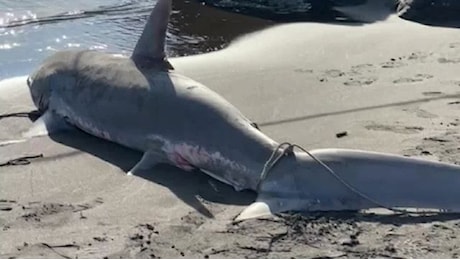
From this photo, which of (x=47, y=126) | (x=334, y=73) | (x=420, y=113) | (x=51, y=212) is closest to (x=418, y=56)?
(x=334, y=73)

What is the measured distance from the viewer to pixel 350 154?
4539 millimetres

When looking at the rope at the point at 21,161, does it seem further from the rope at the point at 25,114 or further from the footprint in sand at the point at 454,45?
the footprint in sand at the point at 454,45

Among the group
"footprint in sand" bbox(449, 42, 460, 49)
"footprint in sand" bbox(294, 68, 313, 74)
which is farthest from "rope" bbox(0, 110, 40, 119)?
"footprint in sand" bbox(449, 42, 460, 49)

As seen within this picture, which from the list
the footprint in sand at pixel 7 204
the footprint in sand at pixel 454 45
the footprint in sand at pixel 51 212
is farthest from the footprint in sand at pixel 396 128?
the footprint in sand at pixel 454 45

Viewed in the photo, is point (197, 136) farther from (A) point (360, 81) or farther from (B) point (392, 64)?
(B) point (392, 64)

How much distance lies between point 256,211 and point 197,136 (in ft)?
2.85

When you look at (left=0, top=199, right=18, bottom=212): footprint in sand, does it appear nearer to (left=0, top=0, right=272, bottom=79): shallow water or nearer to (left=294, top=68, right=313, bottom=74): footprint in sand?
(left=0, top=0, right=272, bottom=79): shallow water

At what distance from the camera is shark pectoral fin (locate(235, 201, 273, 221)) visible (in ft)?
14.9

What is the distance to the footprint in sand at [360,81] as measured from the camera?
299 inches

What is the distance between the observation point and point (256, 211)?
4.56 metres

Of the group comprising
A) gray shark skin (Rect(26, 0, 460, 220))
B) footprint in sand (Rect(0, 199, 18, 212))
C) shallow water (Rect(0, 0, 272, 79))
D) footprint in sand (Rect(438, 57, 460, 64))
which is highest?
gray shark skin (Rect(26, 0, 460, 220))

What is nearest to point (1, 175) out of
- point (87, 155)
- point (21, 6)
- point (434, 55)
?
point (87, 155)

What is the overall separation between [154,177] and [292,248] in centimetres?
142

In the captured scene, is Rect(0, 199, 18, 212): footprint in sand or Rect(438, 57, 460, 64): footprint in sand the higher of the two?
Rect(0, 199, 18, 212): footprint in sand
